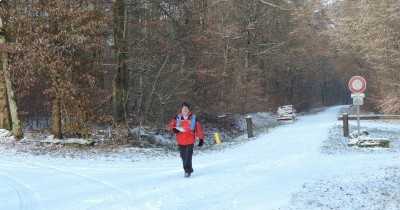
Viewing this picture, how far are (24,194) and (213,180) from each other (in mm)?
4066

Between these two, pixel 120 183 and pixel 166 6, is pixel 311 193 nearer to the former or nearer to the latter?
pixel 120 183

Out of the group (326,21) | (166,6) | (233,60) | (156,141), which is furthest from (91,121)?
(326,21)

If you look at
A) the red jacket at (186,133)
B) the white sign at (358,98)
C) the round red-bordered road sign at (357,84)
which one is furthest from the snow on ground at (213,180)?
the round red-bordered road sign at (357,84)

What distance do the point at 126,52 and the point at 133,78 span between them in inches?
118

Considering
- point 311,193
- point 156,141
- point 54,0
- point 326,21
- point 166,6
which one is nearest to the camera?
point 311,193

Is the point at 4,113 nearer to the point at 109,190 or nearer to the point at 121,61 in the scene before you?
the point at 121,61

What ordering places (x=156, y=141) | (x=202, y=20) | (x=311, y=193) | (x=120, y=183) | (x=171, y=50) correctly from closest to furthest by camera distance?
(x=311, y=193)
(x=120, y=183)
(x=156, y=141)
(x=171, y=50)
(x=202, y=20)

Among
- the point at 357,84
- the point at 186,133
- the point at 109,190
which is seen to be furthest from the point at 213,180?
the point at 357,84

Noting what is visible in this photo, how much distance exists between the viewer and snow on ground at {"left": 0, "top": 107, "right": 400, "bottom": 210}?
793 cm

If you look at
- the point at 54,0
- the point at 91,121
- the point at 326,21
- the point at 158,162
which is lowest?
the point at 158,162

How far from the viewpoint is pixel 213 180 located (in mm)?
10156

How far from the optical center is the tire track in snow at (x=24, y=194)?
791cm

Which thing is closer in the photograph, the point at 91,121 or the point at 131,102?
the point at 91,121

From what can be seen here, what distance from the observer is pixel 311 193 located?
27.7 feet
